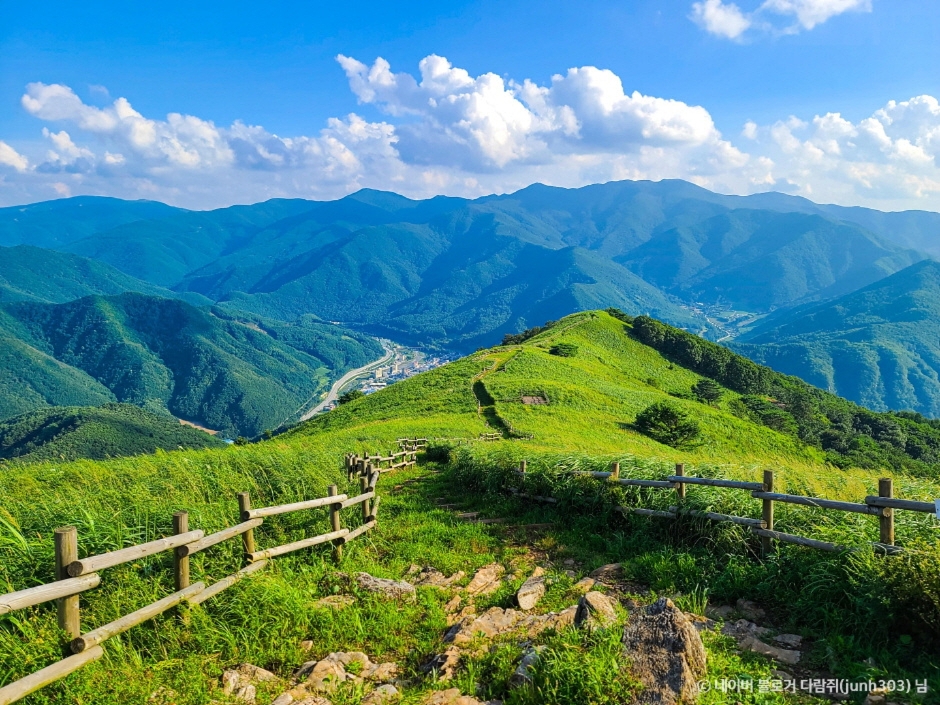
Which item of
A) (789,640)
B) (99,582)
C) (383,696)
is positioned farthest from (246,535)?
(789,640)

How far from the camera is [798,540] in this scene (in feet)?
25.5

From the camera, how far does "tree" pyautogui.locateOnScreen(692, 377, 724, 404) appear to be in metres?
63.6

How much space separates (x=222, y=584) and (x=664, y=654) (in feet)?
18.2

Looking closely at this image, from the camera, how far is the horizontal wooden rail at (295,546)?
25.5 feet

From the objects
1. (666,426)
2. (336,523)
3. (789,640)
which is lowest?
(666,426)

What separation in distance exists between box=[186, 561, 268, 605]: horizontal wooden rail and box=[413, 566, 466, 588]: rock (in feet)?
8.67

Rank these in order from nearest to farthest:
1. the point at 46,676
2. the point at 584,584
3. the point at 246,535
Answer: the point at 46,676
the point at 246,535
the point at 584,584

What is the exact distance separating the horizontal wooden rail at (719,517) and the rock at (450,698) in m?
5.52

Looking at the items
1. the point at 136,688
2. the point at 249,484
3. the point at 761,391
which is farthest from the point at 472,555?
the point at 761,391

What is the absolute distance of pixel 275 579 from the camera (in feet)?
24.6

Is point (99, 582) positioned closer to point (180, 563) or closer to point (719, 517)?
point (180, 563)

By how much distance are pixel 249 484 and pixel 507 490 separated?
661 centimetres

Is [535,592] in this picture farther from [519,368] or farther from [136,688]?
[519,368]

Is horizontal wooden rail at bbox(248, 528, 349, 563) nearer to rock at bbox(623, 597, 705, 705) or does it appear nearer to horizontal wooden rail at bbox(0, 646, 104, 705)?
horizontal wooden rail at bbox(0, 646, 104, 705)
